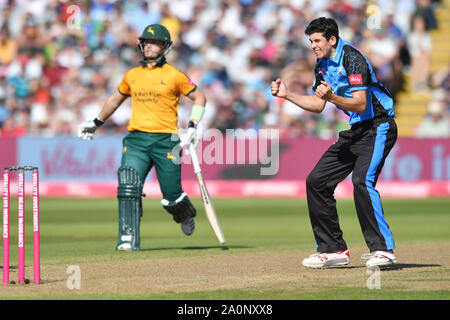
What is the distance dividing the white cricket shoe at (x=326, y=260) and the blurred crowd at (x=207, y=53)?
12155 millimetres

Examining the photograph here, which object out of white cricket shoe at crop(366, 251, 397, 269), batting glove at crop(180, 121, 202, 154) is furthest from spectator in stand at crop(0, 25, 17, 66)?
white cricket shoe at crop(366, 251, 397, 269)

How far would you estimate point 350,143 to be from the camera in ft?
27.3

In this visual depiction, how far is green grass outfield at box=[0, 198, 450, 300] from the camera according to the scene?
6863mm

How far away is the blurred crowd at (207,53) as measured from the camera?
21.1 m

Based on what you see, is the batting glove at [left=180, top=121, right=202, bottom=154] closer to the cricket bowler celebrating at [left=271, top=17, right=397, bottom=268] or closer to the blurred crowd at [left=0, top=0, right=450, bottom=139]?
the cricket bowler celebrating at [left=271, top=17, right=397, bottom=268]

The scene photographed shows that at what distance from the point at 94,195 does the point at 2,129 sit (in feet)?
8.75

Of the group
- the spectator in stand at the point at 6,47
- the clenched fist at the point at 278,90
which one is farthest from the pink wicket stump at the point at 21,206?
the spectator in stand at the point at 6,47

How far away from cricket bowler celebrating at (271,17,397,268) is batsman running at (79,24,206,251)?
2.16 meters

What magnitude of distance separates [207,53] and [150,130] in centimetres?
1226

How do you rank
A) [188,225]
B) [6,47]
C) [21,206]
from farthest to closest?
[6,47], [188,225], [21,206]

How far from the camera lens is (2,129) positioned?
2073 cm

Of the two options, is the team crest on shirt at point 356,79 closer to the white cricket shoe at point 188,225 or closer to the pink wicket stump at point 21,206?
the pink wicket stump at point 21,206

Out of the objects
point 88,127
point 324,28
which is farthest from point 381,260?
point 88,127

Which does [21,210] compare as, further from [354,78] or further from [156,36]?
[156,36]
